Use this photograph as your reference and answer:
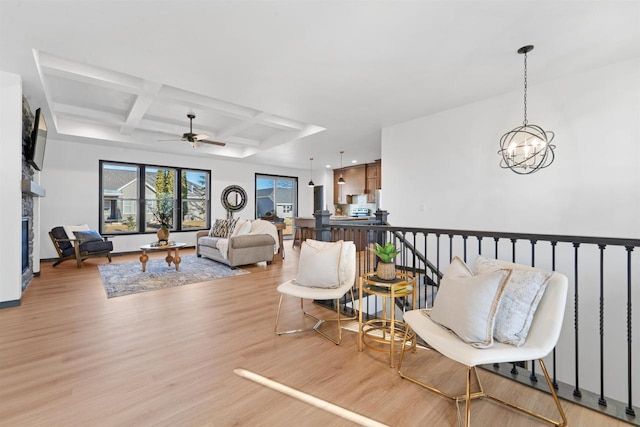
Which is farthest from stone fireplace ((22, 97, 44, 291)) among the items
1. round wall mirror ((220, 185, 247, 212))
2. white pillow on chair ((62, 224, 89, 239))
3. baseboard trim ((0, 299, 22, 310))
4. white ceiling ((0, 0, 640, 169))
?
round wall mirror ((220, 185, 247, 212))

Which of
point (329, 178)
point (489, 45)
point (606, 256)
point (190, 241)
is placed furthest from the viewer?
point (329, 178)

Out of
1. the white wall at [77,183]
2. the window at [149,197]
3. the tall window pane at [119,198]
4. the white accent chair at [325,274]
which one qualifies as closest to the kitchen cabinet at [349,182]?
the window at [149,197]

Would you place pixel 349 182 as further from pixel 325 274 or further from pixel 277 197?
pixel 325 274

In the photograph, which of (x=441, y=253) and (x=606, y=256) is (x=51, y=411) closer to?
(x=441, y=253)

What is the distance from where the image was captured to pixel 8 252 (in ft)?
10.7

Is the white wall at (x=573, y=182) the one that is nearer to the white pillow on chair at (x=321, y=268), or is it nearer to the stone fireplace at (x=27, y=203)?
the white pillow on chair at (x=321, y=268)

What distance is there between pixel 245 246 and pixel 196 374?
137 inches

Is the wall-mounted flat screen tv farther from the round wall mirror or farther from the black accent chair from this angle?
the round wall mirror

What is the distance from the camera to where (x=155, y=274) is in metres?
4.94

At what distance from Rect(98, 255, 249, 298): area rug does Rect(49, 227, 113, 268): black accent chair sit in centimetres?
35

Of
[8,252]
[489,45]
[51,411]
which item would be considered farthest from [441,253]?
[8,252]

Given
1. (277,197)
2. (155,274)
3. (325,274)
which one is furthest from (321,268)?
(277,197)

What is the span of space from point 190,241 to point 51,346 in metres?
5.90

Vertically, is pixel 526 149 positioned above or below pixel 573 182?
above
